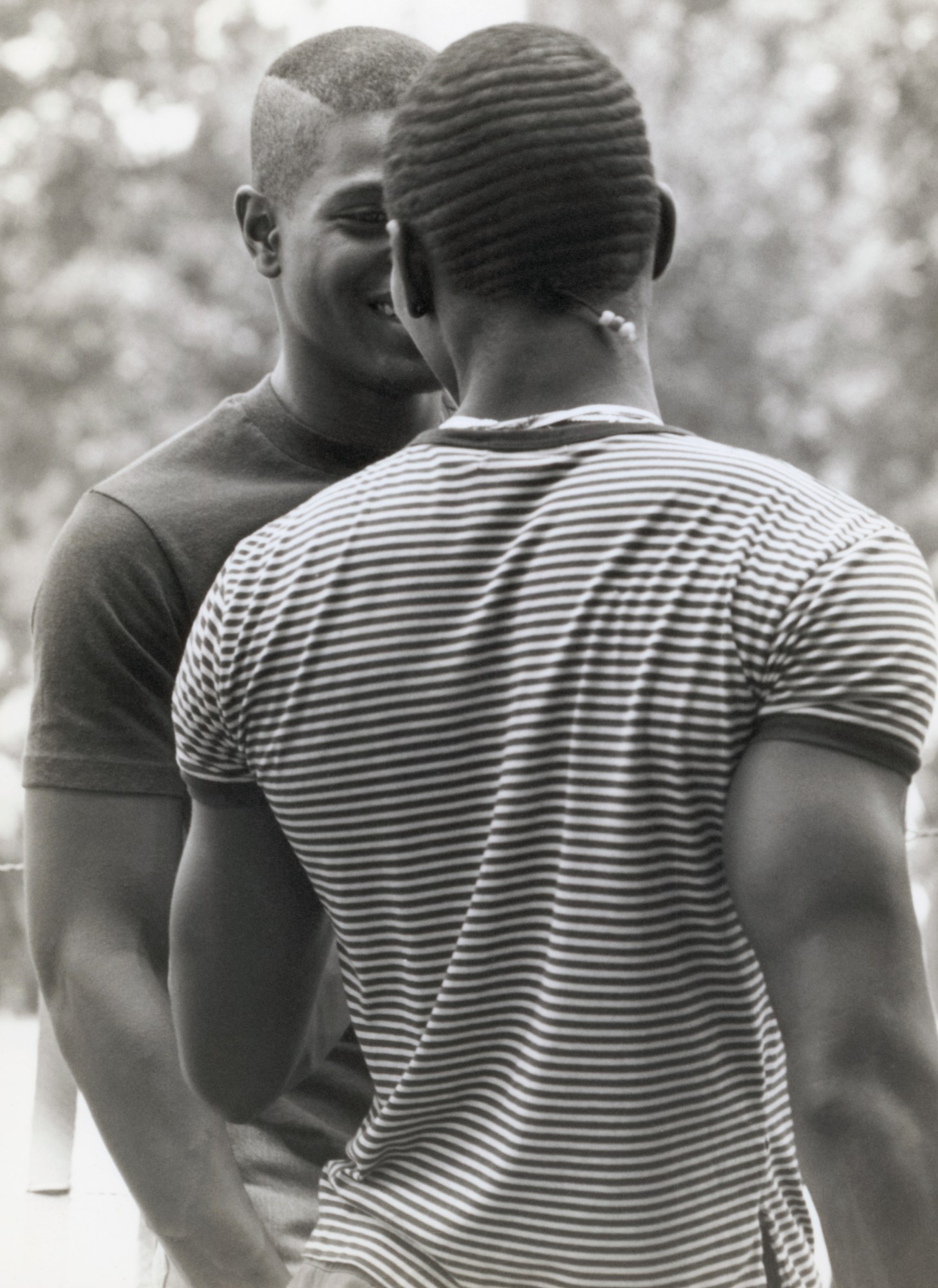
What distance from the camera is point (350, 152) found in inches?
55.6

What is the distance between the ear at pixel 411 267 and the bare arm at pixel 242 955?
33cm

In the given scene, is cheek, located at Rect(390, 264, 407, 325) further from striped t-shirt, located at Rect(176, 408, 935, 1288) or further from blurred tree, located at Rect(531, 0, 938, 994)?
blurred tree, located at Rect(531, 0, 938, 994)

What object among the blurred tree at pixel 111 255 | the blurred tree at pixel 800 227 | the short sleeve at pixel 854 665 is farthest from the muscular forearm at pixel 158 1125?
the blurred tree at pixel 800 227

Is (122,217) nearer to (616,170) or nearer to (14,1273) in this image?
A: (14,1273)

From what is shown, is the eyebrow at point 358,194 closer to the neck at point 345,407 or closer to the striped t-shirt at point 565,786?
the neck at point 345,407

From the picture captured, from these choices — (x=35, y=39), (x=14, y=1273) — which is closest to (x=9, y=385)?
(x=35, y=39)

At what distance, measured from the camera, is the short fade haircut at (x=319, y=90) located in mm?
1427

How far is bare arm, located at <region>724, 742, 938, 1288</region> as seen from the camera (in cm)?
75

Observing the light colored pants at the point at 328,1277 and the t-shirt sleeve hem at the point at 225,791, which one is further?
the t-shirt sleeve hem at the point at 225,791

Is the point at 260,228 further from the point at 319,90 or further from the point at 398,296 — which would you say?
the point at 398,296

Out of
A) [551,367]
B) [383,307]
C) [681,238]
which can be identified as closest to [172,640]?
[383,307]

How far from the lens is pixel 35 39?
20.7 feet

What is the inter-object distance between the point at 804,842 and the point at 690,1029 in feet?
0.44

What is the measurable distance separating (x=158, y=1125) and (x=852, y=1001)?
2.68 ft
